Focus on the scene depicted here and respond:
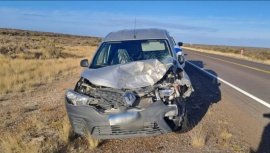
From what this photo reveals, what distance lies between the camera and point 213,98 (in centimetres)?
921

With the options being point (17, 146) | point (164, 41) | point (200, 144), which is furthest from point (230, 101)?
point (17, 146)

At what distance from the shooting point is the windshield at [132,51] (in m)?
6.98

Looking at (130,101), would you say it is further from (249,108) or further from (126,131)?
(249,108)

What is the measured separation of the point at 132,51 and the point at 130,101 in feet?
7.63

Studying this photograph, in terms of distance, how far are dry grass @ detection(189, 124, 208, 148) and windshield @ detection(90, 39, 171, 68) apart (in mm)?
1838

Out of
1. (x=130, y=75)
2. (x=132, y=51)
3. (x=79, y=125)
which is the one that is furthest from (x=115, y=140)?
(x=132, y=51)

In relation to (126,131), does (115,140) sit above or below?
below

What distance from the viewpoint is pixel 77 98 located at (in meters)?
5.29

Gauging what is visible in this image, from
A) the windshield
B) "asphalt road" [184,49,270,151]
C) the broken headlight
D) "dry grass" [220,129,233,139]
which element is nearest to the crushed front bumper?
the broken headlight

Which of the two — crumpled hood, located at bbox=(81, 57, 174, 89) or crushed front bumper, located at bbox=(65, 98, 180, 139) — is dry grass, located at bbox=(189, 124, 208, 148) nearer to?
crushed front bumper, located at bbox=(65, 98, 180, 139)

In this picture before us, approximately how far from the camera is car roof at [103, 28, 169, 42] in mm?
7250

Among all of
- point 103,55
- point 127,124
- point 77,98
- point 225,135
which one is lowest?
point 225,135

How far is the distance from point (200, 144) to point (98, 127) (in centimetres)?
173

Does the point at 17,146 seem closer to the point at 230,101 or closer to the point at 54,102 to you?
Result: the point at 54,102
